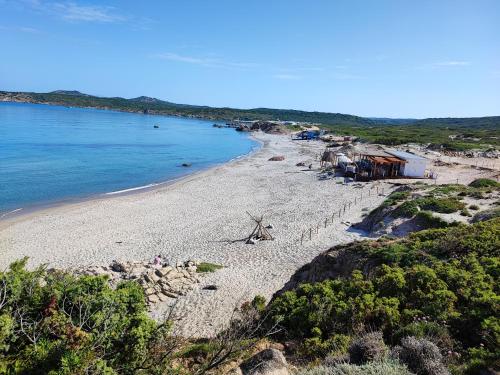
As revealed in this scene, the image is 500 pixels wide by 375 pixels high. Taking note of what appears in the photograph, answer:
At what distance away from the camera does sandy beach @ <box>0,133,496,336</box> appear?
58.8 feet

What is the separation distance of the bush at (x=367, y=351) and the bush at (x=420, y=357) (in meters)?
0.26

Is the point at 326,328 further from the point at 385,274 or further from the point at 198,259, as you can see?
the point at 198,259

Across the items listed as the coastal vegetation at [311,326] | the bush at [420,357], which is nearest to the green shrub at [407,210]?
the coastal vegetation at [311,326]

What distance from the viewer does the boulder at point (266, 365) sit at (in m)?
6.79

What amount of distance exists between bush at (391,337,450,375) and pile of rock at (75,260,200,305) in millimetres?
11495

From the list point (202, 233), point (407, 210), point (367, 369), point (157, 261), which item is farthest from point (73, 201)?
point (367, 369)

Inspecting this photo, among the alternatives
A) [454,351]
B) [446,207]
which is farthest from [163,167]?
[454,351]

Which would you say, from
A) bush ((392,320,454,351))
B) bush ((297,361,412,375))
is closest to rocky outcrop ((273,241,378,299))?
Result: bush ((392,320,454,351))

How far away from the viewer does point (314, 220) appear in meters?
28.0

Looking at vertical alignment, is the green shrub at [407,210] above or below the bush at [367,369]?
below

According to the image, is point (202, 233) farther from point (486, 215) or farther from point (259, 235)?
point (486, 215)

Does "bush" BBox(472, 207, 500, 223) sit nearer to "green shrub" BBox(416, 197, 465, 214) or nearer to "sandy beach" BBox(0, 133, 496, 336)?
"green shrub" BBox(416, 197, 465, 214)

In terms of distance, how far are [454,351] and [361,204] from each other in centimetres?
2485

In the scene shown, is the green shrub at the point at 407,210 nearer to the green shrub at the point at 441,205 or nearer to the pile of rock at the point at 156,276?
the green shrub at the point at 441,205
